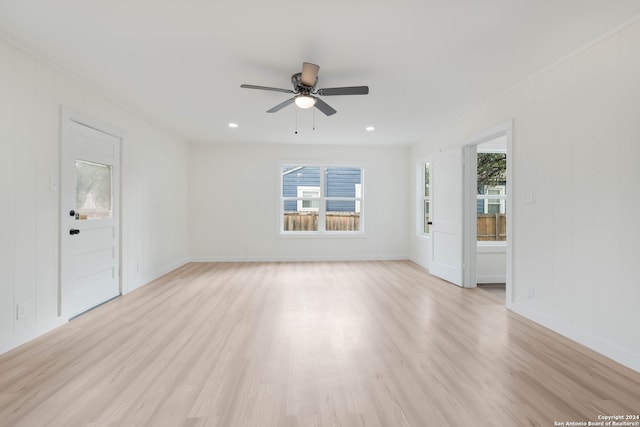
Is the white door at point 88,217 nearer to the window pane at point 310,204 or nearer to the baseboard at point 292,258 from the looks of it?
the baseboard at point 292,258

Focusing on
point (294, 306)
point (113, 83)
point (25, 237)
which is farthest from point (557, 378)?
point (113, 83)

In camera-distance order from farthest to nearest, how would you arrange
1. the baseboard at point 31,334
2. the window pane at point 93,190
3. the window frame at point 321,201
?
the window frame at point 321,201 < the window pane at point 93,190 < the baseboard at point 31,334

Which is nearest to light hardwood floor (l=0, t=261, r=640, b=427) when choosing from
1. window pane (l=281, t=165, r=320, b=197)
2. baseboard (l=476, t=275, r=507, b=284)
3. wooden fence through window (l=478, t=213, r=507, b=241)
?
baseboard (l=476, t=275, r=507, b=284)

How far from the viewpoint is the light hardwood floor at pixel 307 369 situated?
1.70m

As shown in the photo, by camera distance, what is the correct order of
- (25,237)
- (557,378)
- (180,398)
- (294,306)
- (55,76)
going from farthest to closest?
(294,306), (55,76), (25,237), (557,378), (180,398)

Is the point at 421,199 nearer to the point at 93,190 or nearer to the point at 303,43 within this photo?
the point at 303,43

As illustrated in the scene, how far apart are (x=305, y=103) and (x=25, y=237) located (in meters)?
2.79

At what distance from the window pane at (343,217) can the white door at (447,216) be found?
1991 mm

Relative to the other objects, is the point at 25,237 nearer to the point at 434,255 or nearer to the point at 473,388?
the point at 473,388

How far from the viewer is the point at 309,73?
2.70 m

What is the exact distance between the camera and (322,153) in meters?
6.63

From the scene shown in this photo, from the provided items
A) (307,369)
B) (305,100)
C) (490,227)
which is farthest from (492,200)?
(307,369)

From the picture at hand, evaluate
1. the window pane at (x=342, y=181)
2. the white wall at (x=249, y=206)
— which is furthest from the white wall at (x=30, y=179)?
the window pane at (x=342, y=181)

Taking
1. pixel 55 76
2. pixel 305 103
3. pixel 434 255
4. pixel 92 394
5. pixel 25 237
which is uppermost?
pixel 55 76
